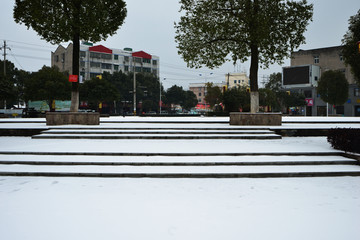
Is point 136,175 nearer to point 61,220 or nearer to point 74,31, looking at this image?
point 61,220

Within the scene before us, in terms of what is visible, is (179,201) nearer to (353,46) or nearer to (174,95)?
(353,46)

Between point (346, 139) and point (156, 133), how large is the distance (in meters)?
7.17

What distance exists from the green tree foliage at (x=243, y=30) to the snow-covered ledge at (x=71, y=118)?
6542 millimetres

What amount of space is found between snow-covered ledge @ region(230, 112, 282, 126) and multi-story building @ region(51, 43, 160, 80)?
5877cm

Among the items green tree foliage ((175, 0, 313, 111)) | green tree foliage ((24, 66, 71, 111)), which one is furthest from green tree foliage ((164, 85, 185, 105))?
green tree foliage ((175, 0, 313, 111))

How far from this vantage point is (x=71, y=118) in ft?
46.6

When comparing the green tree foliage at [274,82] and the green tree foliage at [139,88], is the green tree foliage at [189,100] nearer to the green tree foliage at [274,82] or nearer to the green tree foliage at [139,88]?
the green tree foliage at [139,88]

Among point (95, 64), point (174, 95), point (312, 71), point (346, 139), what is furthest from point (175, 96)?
point (346, 139)

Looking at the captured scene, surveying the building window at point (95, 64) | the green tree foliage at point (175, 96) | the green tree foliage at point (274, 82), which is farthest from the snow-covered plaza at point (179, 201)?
the green tree foliage at point (175, 96)

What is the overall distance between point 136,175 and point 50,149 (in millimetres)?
3854

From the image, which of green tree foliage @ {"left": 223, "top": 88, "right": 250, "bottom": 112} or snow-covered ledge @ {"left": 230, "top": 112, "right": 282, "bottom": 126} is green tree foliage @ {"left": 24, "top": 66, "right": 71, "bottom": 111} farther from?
snow-covered ledge @ {"left": 230, "top": 112, "right": 282, "bottom": 126}

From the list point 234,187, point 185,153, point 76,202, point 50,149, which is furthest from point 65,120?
point 234,187

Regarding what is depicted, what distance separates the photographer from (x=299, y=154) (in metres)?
7.81

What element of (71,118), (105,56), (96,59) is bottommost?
(71,118)
